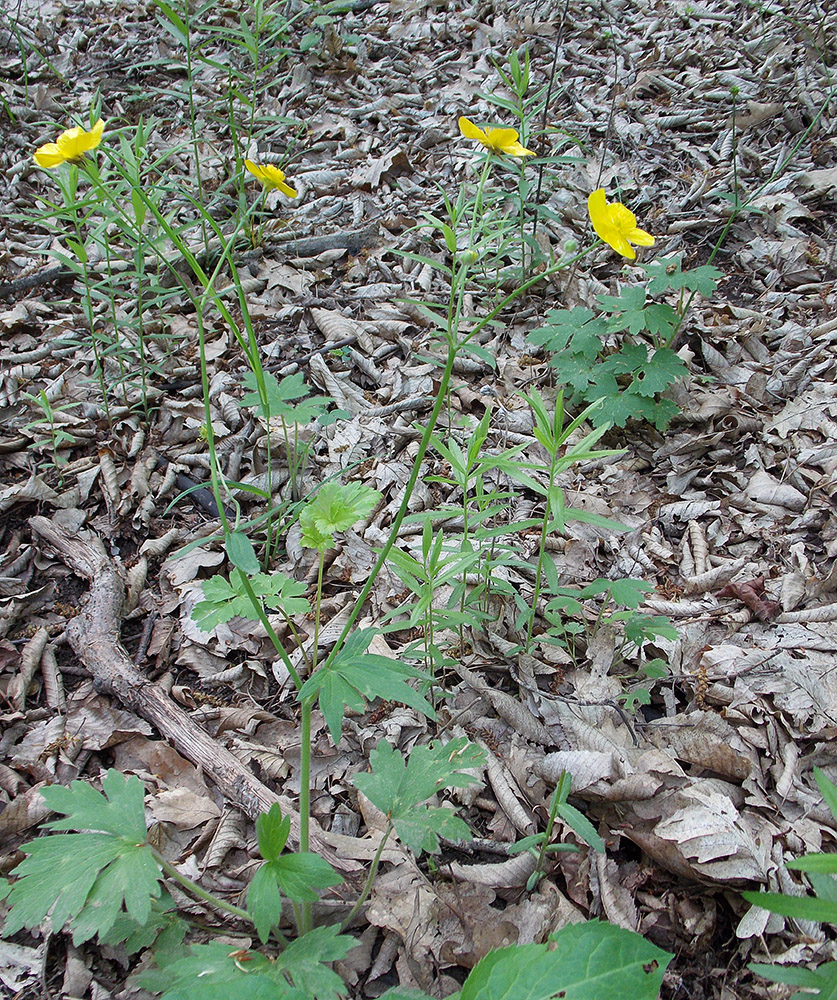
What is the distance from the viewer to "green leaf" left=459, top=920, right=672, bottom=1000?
90cm

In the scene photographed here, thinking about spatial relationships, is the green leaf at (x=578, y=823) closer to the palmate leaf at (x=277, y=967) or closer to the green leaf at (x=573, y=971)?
the green leaf at (x=573, y=971)

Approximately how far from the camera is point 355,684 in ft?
3.77

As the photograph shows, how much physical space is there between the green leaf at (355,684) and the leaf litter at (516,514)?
0.80ft

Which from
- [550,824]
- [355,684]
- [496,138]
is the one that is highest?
[496,138]

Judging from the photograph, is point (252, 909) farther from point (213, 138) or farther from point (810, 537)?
point (213, 138)

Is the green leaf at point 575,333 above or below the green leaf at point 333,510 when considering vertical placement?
below

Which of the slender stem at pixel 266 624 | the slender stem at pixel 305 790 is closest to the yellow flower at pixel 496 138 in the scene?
the slender stem at pixel 266 624

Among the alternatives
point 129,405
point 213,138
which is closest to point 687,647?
point 129,405

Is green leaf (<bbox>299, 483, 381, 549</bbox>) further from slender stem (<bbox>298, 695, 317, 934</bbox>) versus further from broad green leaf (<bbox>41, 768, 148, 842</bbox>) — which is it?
broad green leaf (<bbox>41, 768, 148, 842</bbox>)

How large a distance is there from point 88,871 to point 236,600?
2.09 ft

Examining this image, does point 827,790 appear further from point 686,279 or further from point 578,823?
point 686,279

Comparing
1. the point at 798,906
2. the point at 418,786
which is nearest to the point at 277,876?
the point at 418,786

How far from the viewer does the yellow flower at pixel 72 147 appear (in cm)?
110

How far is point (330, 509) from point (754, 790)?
1.15 meters
